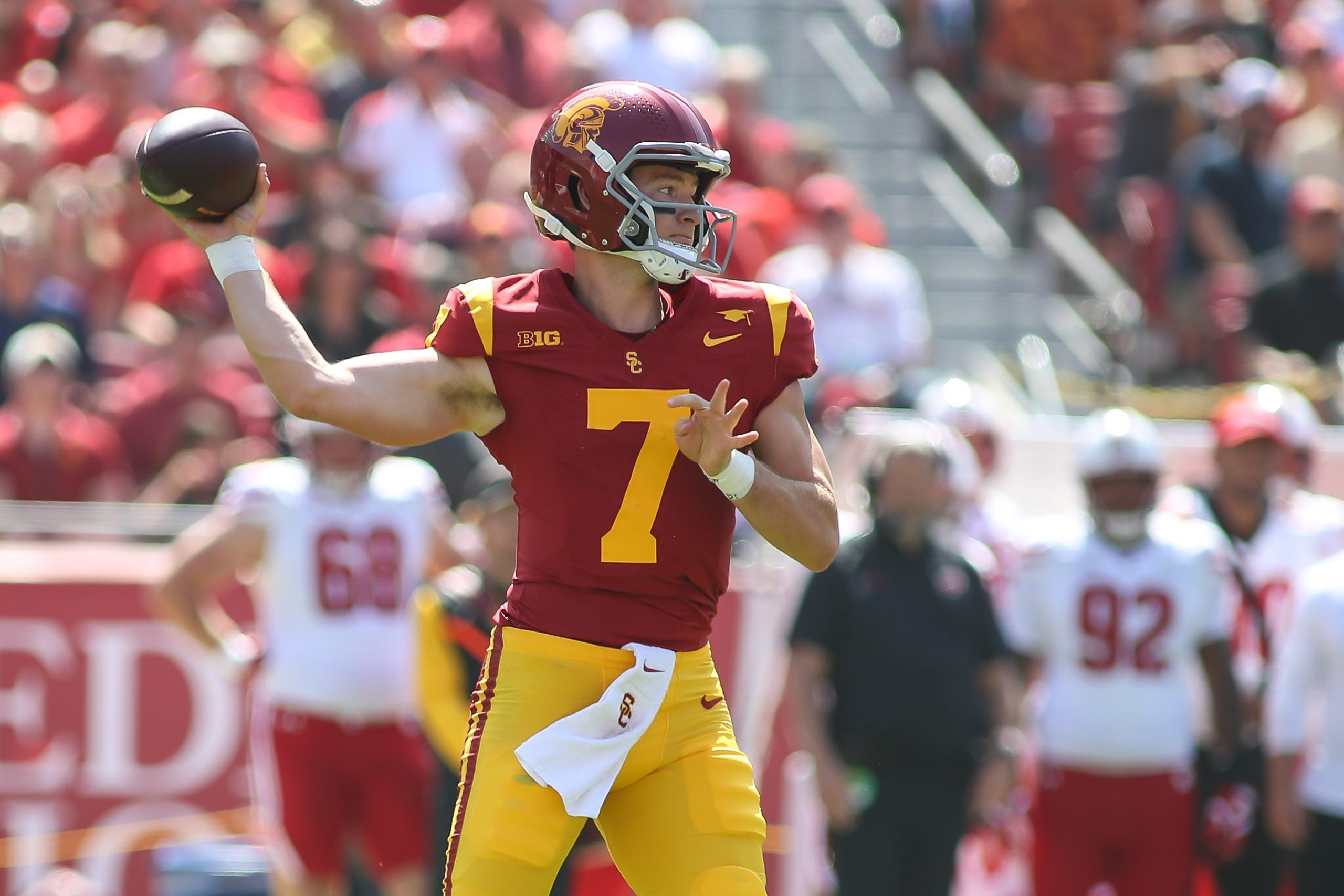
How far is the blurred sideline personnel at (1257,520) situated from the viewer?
7000mm

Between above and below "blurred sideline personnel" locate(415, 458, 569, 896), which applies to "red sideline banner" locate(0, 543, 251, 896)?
below

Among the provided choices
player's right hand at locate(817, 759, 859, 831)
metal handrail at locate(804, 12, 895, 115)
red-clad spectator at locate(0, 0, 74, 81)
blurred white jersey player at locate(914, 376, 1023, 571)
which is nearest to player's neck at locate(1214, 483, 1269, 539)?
blurred white jersey player at locate(914, 376, 1023, 571)

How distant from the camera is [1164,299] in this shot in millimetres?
10352

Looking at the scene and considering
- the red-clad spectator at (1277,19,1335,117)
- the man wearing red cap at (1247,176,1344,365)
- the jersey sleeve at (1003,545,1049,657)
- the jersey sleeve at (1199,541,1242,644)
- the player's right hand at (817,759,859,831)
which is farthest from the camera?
the red-clad spectator at (1277,19,1335,117)

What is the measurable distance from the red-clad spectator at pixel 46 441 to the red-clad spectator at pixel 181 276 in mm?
955

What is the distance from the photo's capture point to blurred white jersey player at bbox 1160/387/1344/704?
7.05 metres

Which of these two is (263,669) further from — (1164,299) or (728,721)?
(1164,299)

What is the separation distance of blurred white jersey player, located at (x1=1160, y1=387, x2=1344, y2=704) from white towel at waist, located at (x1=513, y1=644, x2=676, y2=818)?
3832mm

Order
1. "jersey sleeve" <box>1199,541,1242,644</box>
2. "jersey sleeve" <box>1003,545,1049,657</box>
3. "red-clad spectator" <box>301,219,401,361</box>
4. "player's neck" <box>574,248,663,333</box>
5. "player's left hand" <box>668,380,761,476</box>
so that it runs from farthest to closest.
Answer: "red-clad spectator" <box>301,219,401,361</box>
"jersey sleeve" <box>1003,545,1049,657</box>
"jersey sleeve" <box>1199,541,1242,644</box>
"player's neck" <box>574,248,663,333</box>
"player's left hand" <box>668,380,761,476</box>

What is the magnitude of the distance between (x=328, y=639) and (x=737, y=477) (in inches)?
145

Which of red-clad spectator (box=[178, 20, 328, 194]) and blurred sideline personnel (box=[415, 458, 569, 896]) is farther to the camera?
red-clad spectator (box=[178, 20, 328, 194])

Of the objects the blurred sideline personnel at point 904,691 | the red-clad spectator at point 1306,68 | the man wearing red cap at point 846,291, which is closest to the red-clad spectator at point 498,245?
the man wearing red cap at point 846,291

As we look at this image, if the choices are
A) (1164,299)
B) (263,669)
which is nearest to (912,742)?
(263,669)

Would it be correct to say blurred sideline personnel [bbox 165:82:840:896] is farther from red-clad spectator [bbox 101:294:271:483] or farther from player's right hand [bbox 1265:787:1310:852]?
red-clad spectator [bbox 101:294:271:483]
